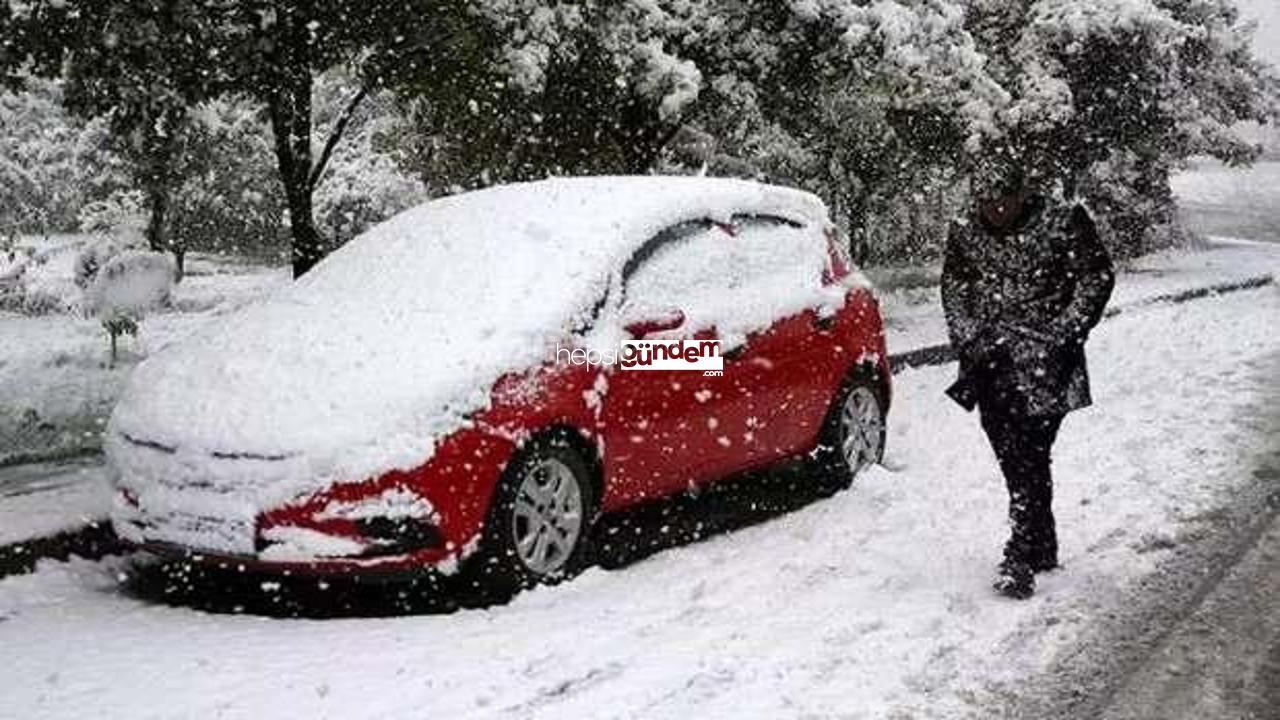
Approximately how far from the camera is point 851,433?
8.27 meters

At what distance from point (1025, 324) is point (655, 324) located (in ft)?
5.48

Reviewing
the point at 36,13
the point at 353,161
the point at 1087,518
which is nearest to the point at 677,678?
the point at 1087,518

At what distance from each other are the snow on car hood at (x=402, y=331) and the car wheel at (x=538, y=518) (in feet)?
1.17

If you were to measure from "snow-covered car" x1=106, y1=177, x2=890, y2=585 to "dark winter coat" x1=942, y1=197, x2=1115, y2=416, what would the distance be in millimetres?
1430

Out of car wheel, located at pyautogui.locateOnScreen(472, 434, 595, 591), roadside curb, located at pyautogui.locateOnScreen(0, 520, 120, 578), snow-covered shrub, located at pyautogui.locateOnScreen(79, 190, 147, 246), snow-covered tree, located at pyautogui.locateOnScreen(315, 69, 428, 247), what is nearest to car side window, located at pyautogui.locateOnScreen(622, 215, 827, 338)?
car wheel, located at pyautogui.locateOnScreen(472, 434, 595, 591)

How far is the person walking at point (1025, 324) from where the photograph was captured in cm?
595

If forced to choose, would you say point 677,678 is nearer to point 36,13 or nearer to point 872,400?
point 872,400

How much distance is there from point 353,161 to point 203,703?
74.9ft

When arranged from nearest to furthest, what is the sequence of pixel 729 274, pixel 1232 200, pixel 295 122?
pixel 729 274
pixel 295 122
pixel 1232 200

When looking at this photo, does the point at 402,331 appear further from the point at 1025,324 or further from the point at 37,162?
the point at 37,162

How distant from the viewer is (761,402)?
743 centimetres

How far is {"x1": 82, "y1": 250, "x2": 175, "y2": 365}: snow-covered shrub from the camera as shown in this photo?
1169 cm

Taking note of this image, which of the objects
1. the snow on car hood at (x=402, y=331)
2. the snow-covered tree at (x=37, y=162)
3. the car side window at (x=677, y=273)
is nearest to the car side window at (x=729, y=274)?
the car side window at (x=677, y=273)

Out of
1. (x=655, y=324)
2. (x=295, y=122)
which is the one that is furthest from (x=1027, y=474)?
(x=295, y=122)
